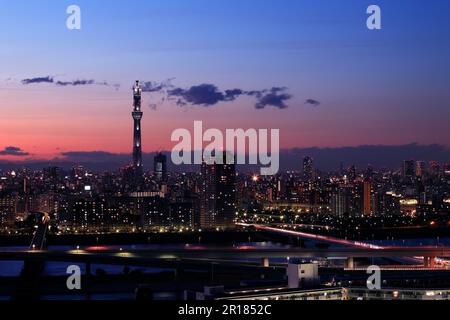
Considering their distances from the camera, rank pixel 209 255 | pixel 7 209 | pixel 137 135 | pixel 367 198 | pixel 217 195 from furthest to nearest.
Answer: pixel 137 135
pixel 367 198
pixel 217 195
pixel 7 209
pixel 209 255

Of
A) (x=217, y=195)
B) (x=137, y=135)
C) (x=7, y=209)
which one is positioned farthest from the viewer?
(x=137, y=135)

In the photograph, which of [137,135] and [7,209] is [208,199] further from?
[137,135]

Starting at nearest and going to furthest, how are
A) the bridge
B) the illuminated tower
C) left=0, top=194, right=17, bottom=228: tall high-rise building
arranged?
the bridge → left=0, top=194, right=17, bottom=228: tall high-rise building → the illuminated tower

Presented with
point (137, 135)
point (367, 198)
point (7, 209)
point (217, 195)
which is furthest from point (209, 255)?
point (137, 135)

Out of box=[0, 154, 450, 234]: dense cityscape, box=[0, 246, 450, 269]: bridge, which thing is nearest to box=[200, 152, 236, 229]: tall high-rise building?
box=[0, 154, 450, 234]: dense cityscape

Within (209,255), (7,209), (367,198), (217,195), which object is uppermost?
(217,195)

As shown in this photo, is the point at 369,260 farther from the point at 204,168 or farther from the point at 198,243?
the point at 204,168

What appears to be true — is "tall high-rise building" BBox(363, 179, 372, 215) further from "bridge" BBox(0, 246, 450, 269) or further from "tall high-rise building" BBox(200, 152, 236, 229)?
"bridge" BBox(0, 246, 450, 269)
